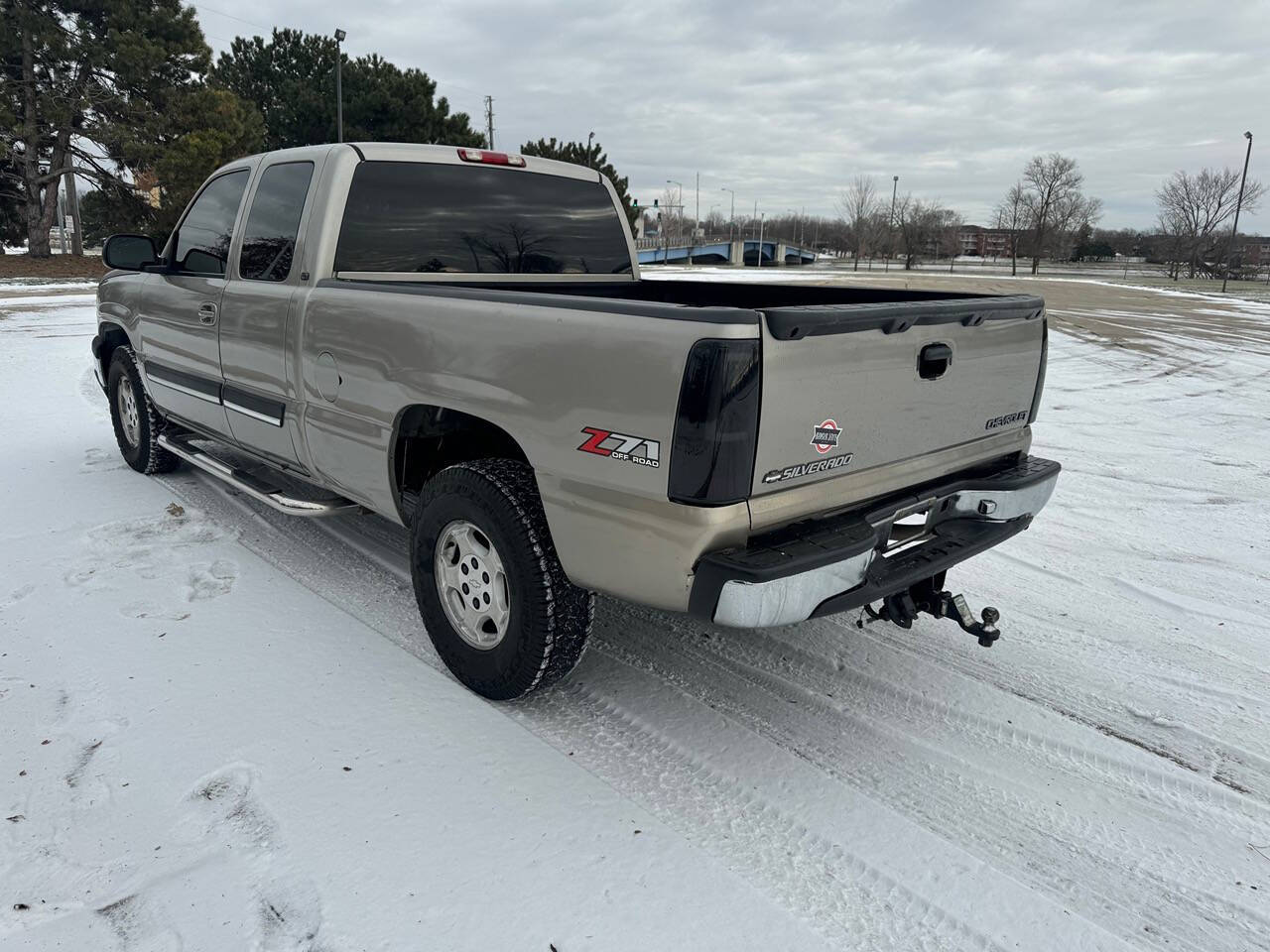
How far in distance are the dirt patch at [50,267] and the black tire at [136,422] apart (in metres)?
30.3

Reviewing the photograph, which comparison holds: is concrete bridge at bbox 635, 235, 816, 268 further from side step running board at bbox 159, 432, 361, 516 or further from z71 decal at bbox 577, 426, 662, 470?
z71 decal at bbox 577, 426, 662, 470

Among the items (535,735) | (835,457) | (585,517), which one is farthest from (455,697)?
(835,457)

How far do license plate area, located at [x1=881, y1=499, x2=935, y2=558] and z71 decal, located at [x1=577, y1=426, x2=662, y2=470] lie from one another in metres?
0.96

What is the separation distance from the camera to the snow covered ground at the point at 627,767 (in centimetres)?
221

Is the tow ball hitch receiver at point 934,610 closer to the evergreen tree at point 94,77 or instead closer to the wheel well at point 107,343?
the wheel well at point 107,343

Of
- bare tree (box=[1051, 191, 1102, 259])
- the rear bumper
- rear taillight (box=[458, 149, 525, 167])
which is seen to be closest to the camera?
the rear bumper

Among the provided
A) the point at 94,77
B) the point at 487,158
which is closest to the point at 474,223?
the point at 487,158

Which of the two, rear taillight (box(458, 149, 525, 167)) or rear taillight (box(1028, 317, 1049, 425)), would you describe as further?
rear taillight (box(458, 149, 525, 167))

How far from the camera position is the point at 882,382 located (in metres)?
2.73

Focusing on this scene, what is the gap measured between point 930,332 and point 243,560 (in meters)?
3.50

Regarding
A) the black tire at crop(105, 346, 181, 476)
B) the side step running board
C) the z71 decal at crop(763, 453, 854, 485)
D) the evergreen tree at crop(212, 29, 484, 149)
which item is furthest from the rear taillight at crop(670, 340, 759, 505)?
the evergreen tree at crop(212, 29, 484, 149)

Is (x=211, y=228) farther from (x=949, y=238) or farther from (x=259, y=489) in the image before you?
(x=949, y=238)

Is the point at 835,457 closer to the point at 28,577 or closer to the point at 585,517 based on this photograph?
the point at 585,517

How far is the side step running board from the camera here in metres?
4.00
